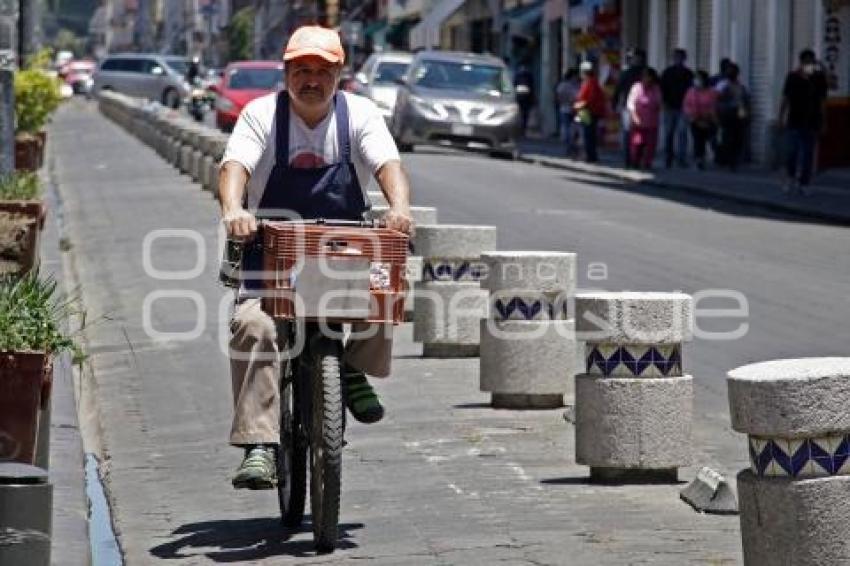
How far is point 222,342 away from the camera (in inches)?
619

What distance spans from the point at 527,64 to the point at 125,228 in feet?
141

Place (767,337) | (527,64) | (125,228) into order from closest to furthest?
(767,337), (125,228), (527,64)

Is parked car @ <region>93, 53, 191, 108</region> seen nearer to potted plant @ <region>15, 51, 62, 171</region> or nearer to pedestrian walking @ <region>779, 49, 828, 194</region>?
potted plant @ <region>15, 51, 62, 171</region>

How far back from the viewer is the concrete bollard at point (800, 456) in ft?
20.5

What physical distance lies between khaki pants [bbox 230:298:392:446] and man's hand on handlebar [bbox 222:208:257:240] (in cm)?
31

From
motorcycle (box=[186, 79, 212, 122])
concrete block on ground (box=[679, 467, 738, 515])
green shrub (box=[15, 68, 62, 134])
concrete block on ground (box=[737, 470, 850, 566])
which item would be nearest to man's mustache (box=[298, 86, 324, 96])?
concrete block on ground (box=[679, 467, 738, 515])

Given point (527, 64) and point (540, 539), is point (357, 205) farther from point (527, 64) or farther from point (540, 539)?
point (527, 64)

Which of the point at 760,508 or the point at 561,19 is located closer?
the point at 760,508

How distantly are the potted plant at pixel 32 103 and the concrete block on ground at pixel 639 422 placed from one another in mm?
21162

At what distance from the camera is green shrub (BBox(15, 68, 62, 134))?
1220 inches

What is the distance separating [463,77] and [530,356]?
33.5 metres

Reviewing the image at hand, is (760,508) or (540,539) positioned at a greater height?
(760,508)

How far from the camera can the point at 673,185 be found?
36.8 meters

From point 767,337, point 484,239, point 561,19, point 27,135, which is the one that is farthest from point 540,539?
point 561,19
